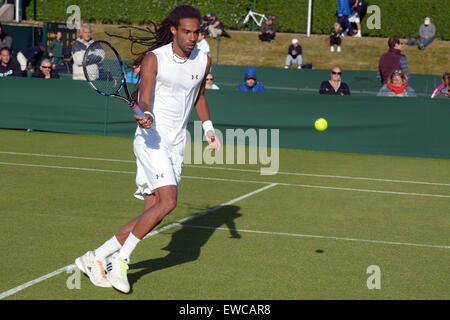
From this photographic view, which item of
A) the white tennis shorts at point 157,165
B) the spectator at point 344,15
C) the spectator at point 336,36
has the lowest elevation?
the white tennis shorts at point 157,165

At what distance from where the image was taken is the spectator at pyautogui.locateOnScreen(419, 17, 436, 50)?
106 ft

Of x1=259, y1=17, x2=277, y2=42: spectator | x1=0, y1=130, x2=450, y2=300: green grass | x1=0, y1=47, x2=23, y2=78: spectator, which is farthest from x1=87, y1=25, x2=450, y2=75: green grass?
x1=0, y1=130, x2=450, y2=300: green grass

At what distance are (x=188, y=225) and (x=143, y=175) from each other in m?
2.35

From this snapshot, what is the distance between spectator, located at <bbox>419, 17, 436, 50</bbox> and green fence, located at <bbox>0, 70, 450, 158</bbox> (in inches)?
725

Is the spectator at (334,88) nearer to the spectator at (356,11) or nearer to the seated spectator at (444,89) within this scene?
the seated spectator at (444,89)

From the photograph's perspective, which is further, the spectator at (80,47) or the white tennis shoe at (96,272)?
the spectator at (80,47)

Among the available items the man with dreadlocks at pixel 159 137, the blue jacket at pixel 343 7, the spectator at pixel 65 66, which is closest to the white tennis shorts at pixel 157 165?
the man with dreadlocks at pixel 159 137

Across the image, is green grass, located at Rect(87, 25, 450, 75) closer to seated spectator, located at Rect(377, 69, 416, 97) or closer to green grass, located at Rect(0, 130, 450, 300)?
seated spectator, located at Rect(377, 69, 416, 97)

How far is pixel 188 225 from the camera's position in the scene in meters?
8.09

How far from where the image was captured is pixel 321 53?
3250 cm

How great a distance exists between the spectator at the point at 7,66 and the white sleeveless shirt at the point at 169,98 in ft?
38.0

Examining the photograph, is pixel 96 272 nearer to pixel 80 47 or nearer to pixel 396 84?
pixel 396 84

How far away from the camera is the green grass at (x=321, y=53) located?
31.5 meters
